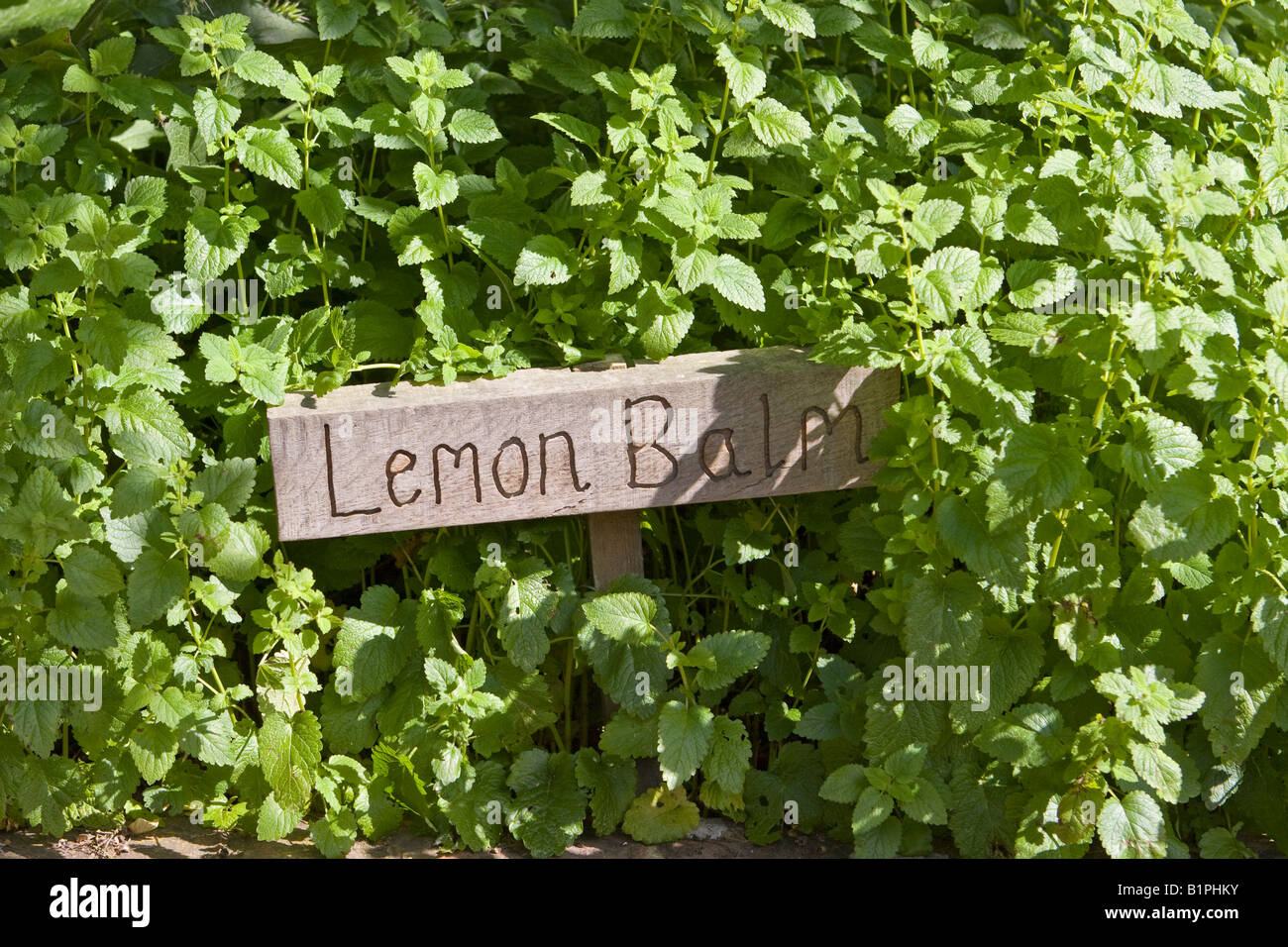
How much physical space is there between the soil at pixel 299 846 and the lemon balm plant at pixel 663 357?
4cm

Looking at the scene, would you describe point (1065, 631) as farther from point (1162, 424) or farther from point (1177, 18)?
point (1177, 18)

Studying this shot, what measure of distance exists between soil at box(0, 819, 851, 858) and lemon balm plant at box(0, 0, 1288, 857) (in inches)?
1.6

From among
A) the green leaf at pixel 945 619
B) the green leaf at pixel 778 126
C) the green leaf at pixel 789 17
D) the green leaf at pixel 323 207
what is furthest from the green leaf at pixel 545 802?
the green leaf at pixel 789 17

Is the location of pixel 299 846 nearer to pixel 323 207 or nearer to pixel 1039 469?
pixel 323 207

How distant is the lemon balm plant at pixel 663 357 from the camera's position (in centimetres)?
214

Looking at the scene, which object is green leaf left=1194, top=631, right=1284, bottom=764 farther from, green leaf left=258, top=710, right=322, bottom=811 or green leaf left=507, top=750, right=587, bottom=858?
green leaf left=258, top=710, right=322, bottom=811

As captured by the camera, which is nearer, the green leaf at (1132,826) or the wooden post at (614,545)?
the green leaf at (1132,826)

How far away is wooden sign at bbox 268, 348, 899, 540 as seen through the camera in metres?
2.21

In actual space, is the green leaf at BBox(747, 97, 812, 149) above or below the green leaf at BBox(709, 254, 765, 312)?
above

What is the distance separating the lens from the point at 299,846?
2301mm

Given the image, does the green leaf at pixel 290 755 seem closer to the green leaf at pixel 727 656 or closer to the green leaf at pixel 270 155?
the green leaf at pixel 727 656

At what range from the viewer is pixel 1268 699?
2148mm

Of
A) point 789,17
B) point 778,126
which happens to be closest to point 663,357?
point 778,126

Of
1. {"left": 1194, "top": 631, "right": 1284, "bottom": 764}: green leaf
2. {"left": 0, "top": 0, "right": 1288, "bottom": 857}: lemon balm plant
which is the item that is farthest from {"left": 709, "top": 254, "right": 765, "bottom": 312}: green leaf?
{"left": 1194, "top": 631, "right": 1284, "bottom": 764}: green leaf
